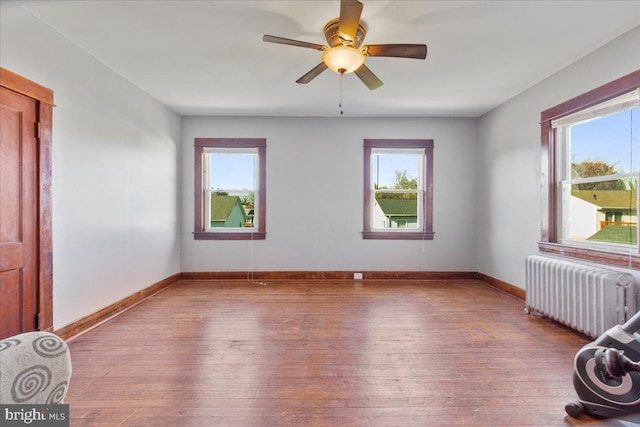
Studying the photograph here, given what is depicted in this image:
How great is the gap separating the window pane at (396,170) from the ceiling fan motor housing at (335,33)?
9.19 feet

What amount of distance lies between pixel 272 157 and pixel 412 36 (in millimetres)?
2958

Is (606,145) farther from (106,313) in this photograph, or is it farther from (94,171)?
(106,313)

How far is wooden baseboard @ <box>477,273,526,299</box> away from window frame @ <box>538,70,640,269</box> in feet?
2.40

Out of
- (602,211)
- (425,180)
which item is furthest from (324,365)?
(425,180)

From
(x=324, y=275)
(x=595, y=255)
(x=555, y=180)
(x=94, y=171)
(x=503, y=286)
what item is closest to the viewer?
(x=595, y=255)

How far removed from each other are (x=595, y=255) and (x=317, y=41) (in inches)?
129

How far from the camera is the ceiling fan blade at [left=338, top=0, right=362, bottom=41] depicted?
192 centimetres

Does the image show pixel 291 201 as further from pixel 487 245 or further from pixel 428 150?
pixel 487 245

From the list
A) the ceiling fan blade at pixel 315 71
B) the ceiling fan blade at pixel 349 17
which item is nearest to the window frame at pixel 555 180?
the ceiling fan blade at pixel 349 17

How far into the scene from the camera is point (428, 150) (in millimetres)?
5156

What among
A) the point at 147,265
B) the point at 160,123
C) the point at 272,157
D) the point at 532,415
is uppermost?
the point at 160,123

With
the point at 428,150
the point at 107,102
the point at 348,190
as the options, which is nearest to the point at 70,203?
the point at 107,102

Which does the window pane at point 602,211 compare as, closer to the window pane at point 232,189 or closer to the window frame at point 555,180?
the window frame at point 555,180

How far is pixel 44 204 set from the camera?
8.38 ft
